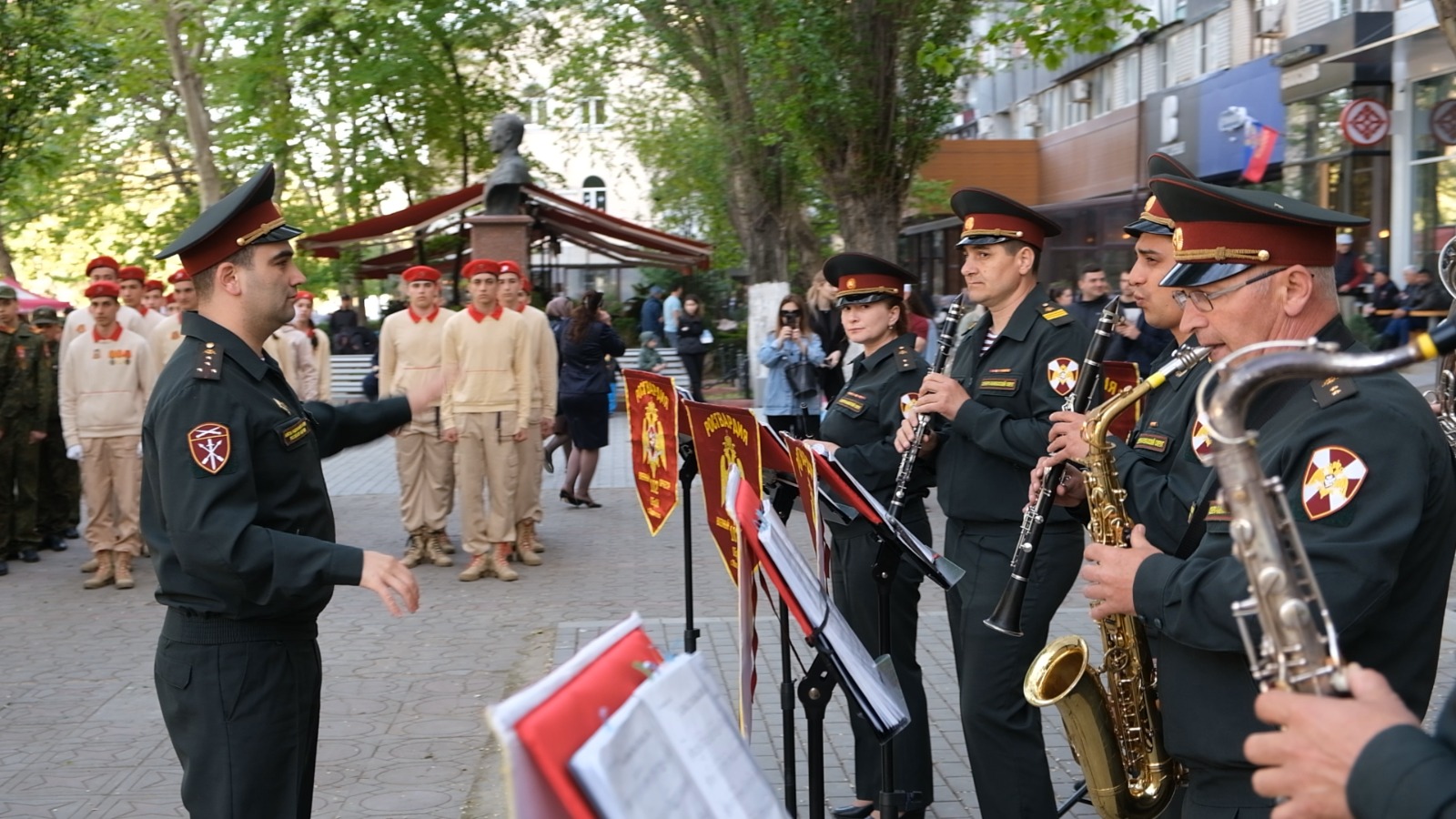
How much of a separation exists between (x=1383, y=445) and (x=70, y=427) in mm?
9764

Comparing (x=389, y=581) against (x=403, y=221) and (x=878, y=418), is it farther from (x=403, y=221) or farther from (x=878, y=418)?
(x=403, y=221)

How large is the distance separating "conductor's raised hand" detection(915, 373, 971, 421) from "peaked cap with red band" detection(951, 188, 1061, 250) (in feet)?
1.73

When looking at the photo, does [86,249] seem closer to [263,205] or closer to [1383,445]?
[263,205]

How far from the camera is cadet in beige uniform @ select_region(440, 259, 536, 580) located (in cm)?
1035

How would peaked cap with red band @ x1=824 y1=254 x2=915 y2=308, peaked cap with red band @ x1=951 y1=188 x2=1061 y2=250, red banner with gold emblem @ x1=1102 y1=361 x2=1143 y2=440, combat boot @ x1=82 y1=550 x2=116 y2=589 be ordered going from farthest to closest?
combat boot @ x1=82 y1=550 x2=116 y2=589 → red banner with gold emblem @ x1=1102 y1=361 x2=1143 y2=440 → peaked cap with red band @ x1=824 y1=254 x2=915 y2=308 → peaked cap with red band @ x1=951 y1=188 x2=1061 y2=250

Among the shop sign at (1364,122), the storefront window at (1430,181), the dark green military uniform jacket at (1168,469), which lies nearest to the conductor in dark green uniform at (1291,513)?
the dark green military uniform jacket at (1168,469)

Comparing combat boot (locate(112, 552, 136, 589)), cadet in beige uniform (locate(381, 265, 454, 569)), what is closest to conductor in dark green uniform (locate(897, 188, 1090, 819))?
cadet in beige uniform (locate(381, 265, 454, 569))

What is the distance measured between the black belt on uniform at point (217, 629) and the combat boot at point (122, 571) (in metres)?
7.23

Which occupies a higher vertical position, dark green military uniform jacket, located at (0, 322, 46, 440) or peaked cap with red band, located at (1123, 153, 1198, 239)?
peaked cap with red band, located at (1123, 153, 1198, 239)

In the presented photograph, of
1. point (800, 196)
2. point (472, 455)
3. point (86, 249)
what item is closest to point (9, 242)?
point (86, 249)

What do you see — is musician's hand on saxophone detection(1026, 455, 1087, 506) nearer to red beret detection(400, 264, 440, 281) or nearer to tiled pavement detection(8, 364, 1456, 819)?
tiled pavement detection(8, 364, 1456, 819)

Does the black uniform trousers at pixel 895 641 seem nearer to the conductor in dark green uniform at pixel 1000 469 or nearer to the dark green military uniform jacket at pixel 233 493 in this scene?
the conductor in dark green uniform at pixel 1000 469

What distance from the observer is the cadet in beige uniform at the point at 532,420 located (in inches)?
421

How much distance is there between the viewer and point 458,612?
Answer: 30.0 ft
